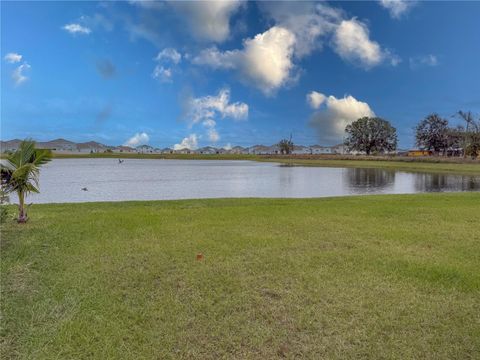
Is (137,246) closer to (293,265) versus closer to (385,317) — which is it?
(293,265)

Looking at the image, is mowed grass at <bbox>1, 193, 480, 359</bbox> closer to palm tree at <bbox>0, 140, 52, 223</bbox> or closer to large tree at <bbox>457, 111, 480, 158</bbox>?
palm tree at <bbox>0, 140, 52, 223</bbox>

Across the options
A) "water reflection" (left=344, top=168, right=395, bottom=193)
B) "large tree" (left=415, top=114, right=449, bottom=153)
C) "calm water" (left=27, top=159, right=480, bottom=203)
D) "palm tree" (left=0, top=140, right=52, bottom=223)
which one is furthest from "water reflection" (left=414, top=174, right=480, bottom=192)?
"large tree" (left=415, top=114, right=449, bottom=153)

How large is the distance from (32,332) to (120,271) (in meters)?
1.70

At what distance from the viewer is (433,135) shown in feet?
286

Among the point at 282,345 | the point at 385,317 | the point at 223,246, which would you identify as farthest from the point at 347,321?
the point at 223,246

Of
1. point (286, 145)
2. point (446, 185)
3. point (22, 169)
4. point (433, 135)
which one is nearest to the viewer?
point (22, 169)

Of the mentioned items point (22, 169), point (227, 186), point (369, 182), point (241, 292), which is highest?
point (22, 169)

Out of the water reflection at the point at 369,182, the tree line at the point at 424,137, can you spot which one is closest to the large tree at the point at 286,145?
the tree line at the point at 424,137

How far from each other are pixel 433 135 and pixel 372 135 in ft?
48.6

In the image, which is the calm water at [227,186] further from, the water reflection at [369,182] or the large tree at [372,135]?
the large tree at [372,135]

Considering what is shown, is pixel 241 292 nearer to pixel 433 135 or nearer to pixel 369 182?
pixel 369 182

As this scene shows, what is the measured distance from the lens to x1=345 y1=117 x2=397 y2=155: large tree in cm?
9638

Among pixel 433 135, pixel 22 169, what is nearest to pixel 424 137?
pixel 433 135

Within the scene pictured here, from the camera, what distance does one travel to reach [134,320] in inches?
160
